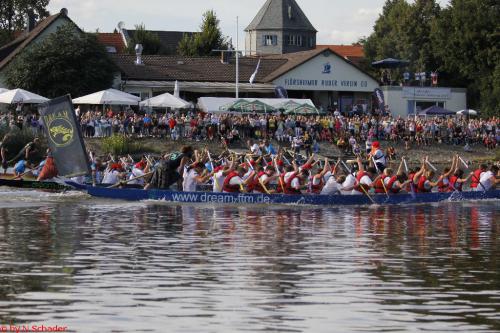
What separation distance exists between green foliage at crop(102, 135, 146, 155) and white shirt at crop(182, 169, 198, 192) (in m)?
14.4

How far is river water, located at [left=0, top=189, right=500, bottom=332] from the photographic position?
13.8 meters

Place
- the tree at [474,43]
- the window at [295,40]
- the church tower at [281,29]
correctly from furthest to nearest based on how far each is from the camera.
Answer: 1. the window at [295,40]
2. the church tower at [281,29]
3. the tree at [474,43]

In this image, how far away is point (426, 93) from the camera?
68.8 metres

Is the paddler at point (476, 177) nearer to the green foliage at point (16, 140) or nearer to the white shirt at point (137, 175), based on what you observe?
the white shirt at point (137, 175)

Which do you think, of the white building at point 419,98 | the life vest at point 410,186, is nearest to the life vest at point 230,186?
the life vest at point 410,186

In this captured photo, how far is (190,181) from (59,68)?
25569 mm

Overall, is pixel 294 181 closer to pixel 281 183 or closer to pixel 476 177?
pixel 281 183

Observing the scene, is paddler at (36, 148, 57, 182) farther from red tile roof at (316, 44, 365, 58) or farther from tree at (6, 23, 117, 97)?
red tile roof at (316, 44, 365, 58)

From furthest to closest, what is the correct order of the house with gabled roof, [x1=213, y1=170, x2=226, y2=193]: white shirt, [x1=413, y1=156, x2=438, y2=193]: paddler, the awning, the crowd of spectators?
the awning < the house with gabled roof < the crowd of spectators < [x1=413, y1=156, x2=438, y2=193]: paddler < [x1=213, y1=170, x2=226, y2=193]: white shirt

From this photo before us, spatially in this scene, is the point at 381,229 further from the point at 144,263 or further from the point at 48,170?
the point at 48,170

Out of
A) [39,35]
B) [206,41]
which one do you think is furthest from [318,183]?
[206,41]

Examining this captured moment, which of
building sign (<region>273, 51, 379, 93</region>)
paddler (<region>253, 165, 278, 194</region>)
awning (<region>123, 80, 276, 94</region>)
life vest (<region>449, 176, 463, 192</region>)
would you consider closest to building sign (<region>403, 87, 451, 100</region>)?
building sign (<region>273, 51, 379, 93</region>)

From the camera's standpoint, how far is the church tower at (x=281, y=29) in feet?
334

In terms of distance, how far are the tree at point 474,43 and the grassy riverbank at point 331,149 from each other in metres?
17.7
